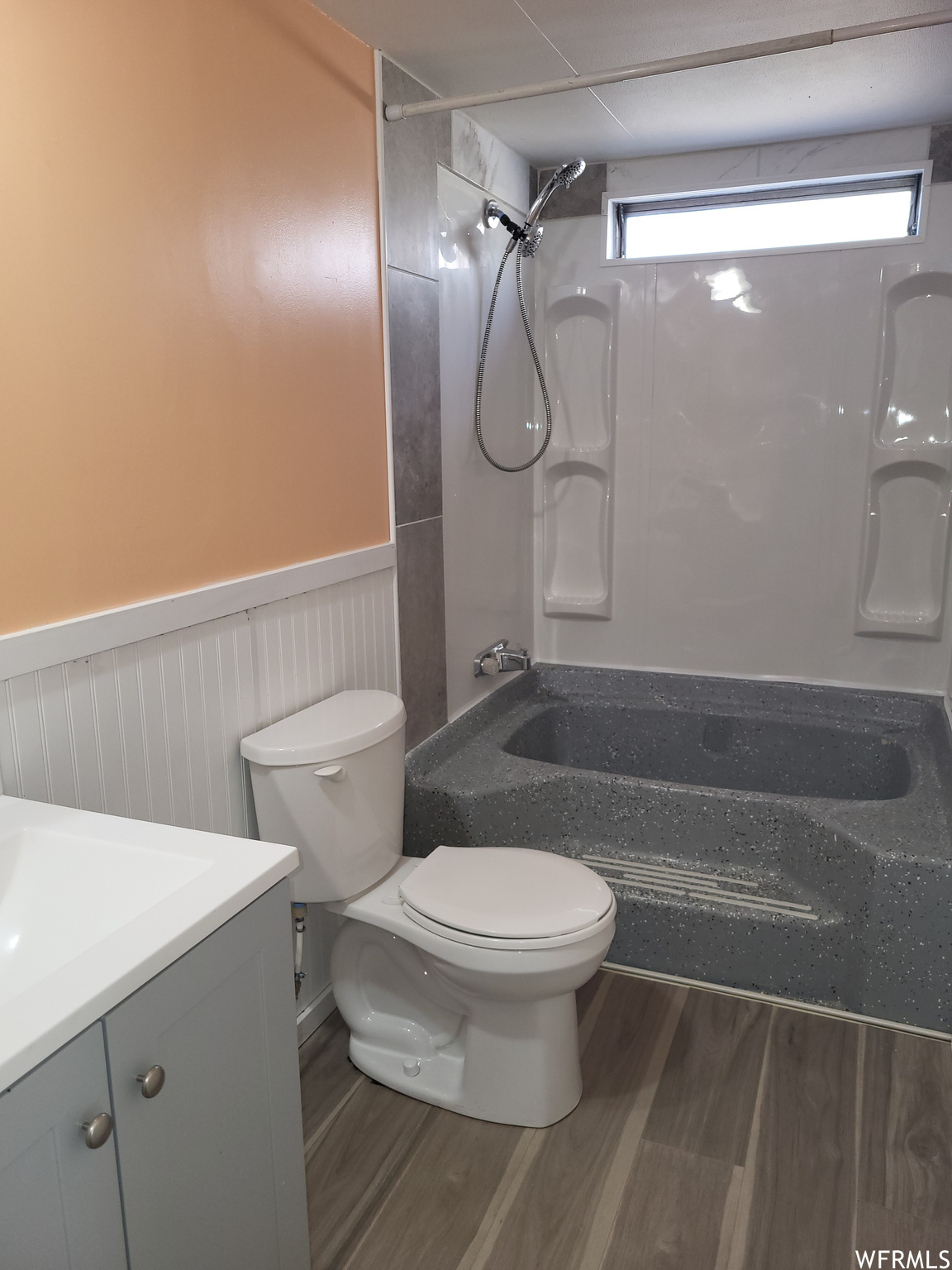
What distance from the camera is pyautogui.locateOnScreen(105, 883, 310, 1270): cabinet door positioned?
98cm

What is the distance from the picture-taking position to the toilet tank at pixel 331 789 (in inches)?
70.9

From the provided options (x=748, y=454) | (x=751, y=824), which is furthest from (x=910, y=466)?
(x=751, y=824)

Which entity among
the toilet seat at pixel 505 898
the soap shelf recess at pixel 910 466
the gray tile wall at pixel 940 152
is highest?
the gray tile wall at pixel 940 152

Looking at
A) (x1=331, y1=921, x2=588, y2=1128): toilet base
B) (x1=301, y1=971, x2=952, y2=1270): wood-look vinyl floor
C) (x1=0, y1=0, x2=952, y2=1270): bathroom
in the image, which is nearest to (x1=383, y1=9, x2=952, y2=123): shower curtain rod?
(x1=0, y1=0, x2=952, y2=1270): bathroom

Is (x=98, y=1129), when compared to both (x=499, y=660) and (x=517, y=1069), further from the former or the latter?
(x=499, y=660)

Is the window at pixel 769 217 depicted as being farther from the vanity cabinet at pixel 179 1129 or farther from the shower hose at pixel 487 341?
the vanity cabinet at pixel 179 1129

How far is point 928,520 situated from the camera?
9.89 ft

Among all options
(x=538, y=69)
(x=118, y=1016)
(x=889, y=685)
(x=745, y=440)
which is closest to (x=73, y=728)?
(x=118, y=1016)

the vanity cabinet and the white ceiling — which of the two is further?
the white ceiling

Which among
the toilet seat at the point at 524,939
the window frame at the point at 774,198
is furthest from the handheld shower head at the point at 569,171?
the toilet seat at the point at 524,939

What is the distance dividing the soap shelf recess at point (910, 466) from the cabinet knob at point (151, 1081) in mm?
2683

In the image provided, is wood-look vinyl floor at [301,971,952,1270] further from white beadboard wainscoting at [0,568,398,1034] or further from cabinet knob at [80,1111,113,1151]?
cabinet knob at [80,1111,113,1151]

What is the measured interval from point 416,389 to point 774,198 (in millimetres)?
1458

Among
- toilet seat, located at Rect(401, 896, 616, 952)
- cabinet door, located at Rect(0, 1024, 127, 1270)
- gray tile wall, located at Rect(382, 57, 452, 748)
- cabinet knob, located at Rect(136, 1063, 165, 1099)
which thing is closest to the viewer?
cabinet door, located at Rect(0, 1024, 127, 1270)
